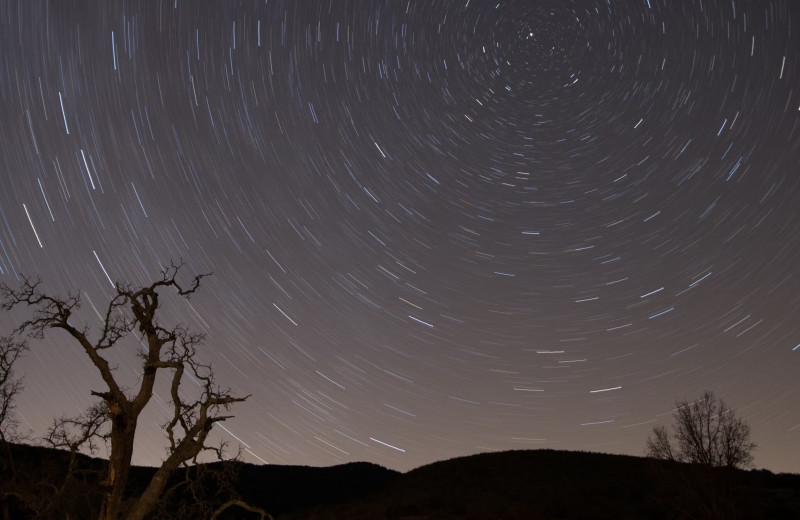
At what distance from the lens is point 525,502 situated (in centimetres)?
3288

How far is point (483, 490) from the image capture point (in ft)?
127

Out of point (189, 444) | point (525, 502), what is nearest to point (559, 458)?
point (525, 502)

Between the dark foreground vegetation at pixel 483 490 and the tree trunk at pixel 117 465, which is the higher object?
the dark foreground vegetation at pixel 483 490

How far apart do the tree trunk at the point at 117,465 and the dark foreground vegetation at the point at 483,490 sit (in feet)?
4.62

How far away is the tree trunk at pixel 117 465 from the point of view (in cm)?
1055

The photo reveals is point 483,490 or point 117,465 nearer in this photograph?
point 117,465

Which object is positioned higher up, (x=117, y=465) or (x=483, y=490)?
(x=483, y=490)

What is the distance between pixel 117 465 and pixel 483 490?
3207 centimetres

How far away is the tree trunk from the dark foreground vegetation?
55.4 inches

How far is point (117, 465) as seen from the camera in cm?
1080

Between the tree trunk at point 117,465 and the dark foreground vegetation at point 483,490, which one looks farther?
the dark foreground vegetation at point 483,490

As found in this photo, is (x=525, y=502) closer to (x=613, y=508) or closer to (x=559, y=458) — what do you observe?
(x=613, y=508)

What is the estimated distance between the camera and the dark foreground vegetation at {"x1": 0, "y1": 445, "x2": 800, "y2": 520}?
72.5 ft

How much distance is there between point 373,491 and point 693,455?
31.4 metres
